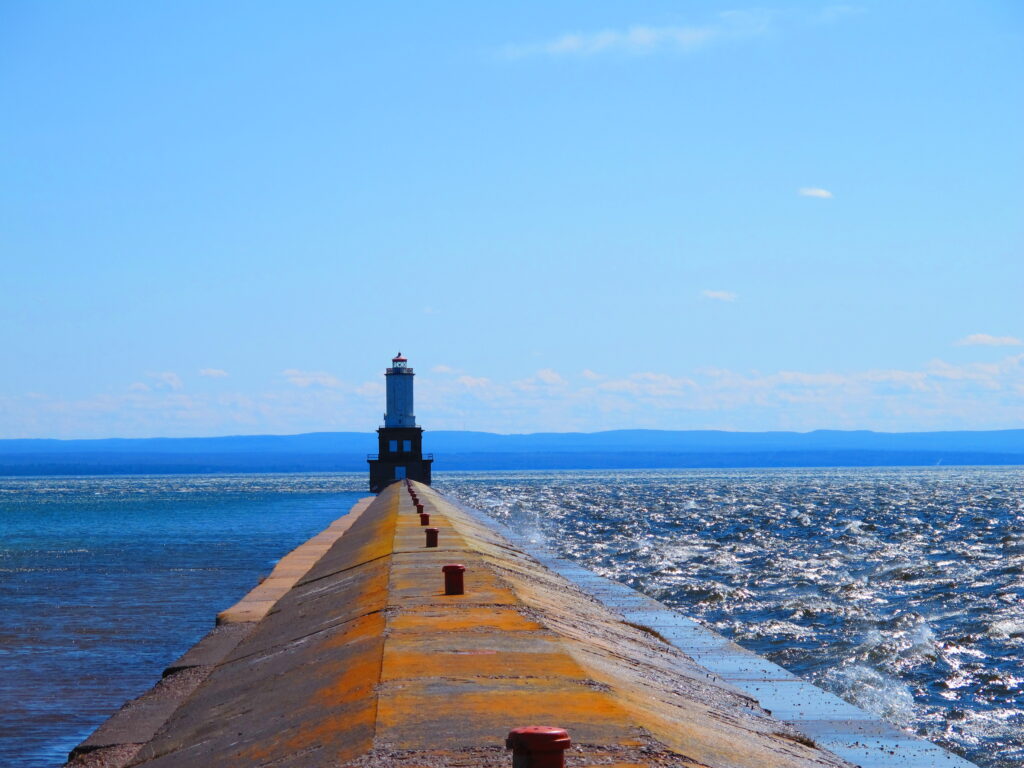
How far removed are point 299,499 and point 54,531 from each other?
103 feet

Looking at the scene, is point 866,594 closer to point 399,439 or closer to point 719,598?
point 719,598

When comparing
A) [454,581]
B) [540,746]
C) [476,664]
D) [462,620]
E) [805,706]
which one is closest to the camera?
[540,746]

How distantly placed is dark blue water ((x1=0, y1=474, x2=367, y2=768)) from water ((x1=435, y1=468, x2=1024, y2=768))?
6884 millimetres

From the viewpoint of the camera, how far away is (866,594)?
63.7 ft

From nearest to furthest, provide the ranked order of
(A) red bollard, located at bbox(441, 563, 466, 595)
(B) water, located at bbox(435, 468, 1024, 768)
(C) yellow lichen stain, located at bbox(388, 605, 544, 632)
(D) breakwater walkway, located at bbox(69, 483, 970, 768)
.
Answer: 1. (D) breakwater walkway, located at bbox(69, 483, 970, 768)
2. (C) yellow lichen stain, located at bbox(388, 605, 544, 632)
3. (A) red bollard, located at bbox(441, 563, 466, 595)
4. (B) water, located at bbox(435, 468, 1024, 768)

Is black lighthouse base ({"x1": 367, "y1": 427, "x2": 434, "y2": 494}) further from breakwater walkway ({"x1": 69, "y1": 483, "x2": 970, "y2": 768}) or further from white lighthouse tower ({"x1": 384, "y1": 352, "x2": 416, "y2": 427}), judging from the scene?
breakwater walkway ({"x1": 69, "y1": 483, "x2": 970, "y2": 768})

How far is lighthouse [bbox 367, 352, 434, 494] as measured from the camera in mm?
64500

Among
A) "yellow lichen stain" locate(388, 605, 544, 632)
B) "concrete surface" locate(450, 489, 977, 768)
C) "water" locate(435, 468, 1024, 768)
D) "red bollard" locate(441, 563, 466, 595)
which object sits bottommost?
"water" locate(435, 468, 1024, 768)

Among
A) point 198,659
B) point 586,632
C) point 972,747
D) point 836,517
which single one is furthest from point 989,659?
point 836,517

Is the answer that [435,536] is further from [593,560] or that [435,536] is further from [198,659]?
[593,560]

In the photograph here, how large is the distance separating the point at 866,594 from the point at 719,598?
2731mm

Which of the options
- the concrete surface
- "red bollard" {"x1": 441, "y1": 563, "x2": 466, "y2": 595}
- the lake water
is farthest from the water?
"red bollard" {"x1": 441, "y1": 563, "x2": 466, "y2": 595}

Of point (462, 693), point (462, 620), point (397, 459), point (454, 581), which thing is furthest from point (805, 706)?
point (397, 459)

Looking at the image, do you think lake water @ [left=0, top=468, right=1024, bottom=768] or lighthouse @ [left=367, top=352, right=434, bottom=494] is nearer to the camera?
lake water @ [left=0, top=468, right=1024, bottom=768]
